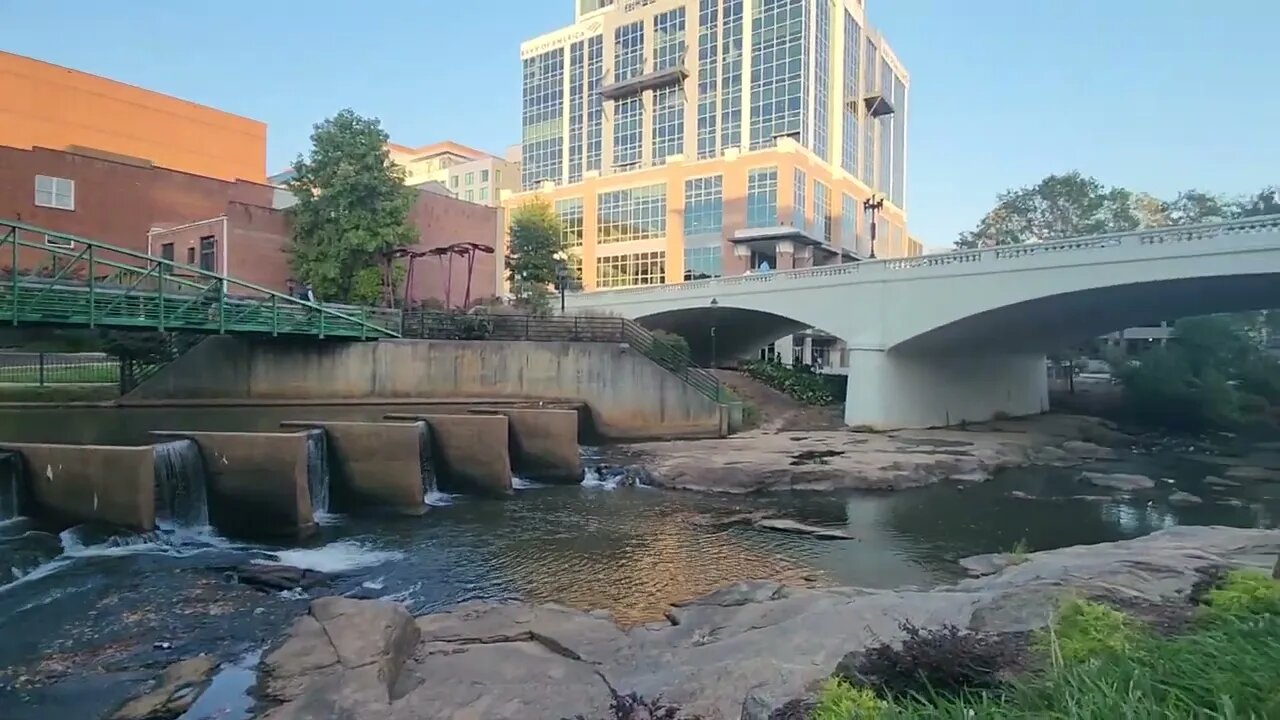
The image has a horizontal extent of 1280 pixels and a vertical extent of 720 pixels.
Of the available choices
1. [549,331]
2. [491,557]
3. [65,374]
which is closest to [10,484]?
[491,557]

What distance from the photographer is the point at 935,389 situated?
32906 mm

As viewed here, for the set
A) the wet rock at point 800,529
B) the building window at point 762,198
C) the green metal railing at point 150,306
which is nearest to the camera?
the wet rock at point 800,529

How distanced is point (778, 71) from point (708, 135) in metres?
6.85

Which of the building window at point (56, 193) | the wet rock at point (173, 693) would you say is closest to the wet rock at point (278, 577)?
the wet rock at point (173, 693)

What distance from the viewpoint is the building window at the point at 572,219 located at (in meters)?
61.6

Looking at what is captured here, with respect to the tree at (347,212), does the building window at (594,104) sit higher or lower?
higher

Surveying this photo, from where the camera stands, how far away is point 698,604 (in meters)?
10.1

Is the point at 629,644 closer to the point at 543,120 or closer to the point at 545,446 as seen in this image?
the point at 545,446

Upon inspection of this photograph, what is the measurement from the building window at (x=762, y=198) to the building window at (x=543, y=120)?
20019mm

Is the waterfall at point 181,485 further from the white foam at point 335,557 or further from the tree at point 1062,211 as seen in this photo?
the tree at point 1062,211

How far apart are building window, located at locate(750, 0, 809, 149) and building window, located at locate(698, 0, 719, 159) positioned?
10.8ft

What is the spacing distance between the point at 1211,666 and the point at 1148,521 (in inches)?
693

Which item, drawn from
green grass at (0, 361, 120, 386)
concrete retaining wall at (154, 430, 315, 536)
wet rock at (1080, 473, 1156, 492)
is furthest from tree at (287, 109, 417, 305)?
wet rock at (1080, 473, 1156, 492)

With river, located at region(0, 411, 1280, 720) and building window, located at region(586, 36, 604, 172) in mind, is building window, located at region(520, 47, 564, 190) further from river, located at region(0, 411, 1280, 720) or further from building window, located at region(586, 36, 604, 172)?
river, located at region(0, 411, 1280, 720)
